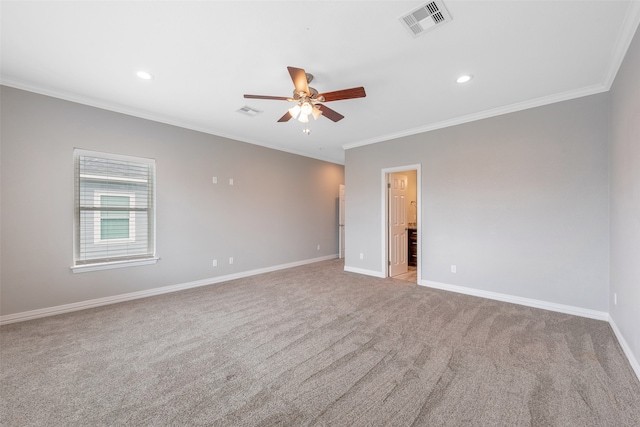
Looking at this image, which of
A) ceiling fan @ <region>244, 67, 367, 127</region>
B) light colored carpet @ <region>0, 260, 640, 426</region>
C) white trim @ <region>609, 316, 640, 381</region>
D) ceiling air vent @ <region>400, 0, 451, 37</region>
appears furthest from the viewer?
ceiling fan @ <region>244, 67, 367, 127</region>

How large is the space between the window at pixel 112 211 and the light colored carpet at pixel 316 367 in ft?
2.47

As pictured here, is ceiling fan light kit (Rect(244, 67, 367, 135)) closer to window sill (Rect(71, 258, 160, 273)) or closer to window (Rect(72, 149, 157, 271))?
window (Rect(72, 149, 157, 271))

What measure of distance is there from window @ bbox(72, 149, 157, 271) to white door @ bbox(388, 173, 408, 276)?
13.6 ft

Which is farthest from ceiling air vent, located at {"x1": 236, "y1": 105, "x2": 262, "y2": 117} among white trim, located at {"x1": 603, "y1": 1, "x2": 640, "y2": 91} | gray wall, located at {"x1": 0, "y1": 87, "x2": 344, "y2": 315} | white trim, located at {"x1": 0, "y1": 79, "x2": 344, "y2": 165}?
white trim, located at {"x1": 603, "y1": 1, "x2": 640, "y2": 91}

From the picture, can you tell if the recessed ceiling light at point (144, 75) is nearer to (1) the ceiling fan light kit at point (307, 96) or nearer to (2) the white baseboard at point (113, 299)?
(1) the ceiling fan light kit at point (307, 96)

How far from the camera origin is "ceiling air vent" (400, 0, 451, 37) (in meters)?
1.86

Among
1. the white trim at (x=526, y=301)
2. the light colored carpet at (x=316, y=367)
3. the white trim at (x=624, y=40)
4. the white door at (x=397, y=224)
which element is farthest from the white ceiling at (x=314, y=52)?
the light colored carpet at (x=316, y=367)

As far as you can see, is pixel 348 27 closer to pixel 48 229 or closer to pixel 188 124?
pixel 188 124

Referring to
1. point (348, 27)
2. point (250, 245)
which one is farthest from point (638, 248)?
point (250, 245)

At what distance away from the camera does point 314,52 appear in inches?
93.6

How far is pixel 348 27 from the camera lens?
81.4 inches

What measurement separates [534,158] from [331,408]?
383 cm

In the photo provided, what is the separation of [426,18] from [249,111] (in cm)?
259

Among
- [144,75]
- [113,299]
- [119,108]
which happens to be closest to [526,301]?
[144,75]
